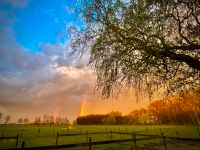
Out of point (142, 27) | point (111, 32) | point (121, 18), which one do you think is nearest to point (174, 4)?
point (142, 27)

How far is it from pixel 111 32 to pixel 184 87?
11.1ft

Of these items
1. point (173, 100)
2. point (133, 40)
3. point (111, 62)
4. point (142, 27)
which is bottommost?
point (173, 100)

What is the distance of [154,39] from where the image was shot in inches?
245

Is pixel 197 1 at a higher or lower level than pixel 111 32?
higher

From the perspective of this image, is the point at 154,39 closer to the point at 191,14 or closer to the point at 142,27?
the point at 142,27

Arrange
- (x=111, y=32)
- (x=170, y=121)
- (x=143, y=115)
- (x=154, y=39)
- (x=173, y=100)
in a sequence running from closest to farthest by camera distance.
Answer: (x=154, y=39) < (x=111, y=32) < (x=173, y=100) < (x=170, y=121) < (x=143, y=115)

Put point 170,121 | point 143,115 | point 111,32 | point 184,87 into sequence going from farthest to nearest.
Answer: point 143,115
point 170,121
point 184,87
point 111,32

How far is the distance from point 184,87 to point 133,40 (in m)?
2.74

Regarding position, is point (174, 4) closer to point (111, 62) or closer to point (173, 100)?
point (111, 62)

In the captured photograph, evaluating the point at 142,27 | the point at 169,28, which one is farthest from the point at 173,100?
the point at 142,27

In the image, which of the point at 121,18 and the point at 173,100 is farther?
the point at 173,100

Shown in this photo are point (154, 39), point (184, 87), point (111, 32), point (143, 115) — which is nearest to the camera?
point (154, 39)

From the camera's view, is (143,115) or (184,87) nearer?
(184,87)

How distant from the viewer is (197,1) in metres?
6.30
